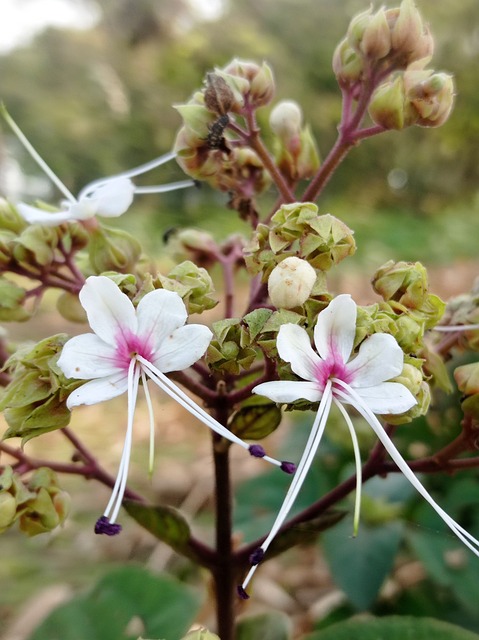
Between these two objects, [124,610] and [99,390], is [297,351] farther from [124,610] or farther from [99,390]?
[124,610]

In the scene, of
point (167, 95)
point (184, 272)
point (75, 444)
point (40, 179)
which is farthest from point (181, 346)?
point (167, 95)

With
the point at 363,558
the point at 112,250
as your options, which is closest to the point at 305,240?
the point at 112,250

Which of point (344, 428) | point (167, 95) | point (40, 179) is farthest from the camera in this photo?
point (167, 95)

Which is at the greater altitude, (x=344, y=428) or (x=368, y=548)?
(x=344, y=428)

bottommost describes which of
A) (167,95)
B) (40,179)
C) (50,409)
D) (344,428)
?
(50,409)

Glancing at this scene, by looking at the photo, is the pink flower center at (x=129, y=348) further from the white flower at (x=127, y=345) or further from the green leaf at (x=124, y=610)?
the green leaf at (x=124, y=610)

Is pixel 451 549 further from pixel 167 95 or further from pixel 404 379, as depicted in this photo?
pixel 167 95

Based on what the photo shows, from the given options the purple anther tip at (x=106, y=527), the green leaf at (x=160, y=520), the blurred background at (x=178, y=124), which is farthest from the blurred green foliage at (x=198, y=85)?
the purple anther tip at (x=106, y=527)

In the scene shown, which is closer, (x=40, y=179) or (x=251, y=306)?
(x=251, y=306)
